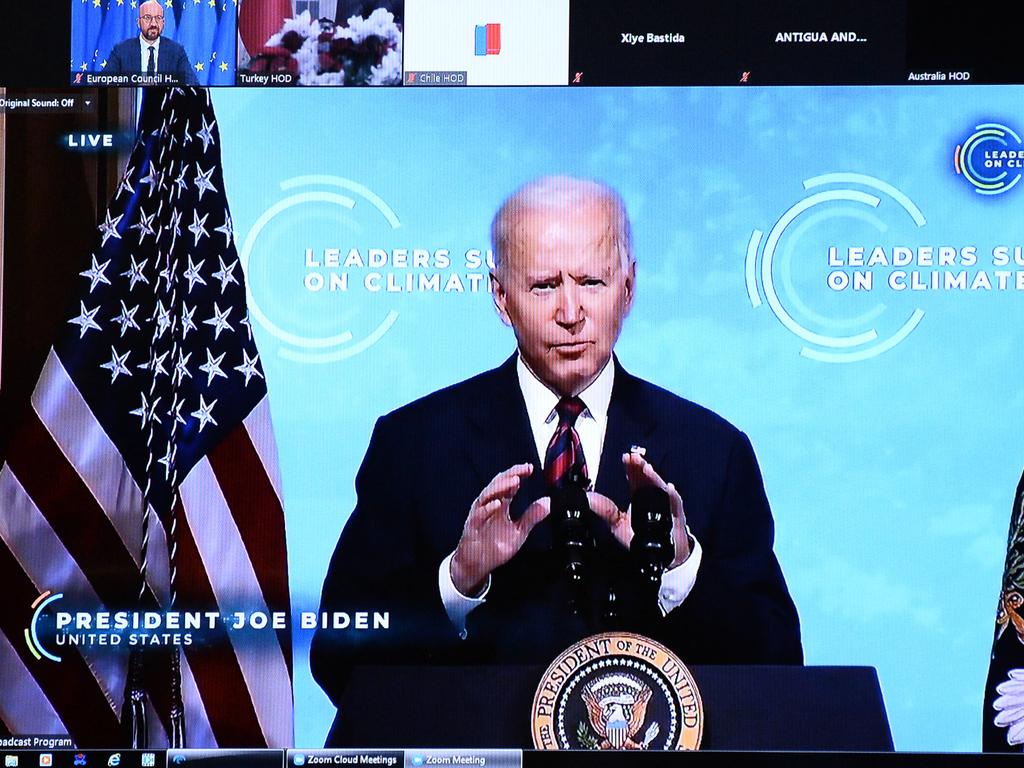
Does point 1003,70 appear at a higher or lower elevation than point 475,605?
higher

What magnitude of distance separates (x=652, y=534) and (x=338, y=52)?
63.1 inches

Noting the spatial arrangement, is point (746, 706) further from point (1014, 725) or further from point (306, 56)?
point (306, 56)

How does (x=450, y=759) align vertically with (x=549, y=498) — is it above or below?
below

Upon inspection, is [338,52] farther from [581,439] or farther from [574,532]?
[574,532]

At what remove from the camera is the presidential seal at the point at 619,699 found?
3.70 metres

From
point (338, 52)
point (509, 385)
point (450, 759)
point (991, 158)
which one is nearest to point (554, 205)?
point (509, 385)

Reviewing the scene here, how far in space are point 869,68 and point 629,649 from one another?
1738 millimetres

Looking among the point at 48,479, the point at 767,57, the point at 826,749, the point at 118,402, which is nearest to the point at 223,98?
the point at 118,402

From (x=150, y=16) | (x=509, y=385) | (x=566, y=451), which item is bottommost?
(x=566, y=451)

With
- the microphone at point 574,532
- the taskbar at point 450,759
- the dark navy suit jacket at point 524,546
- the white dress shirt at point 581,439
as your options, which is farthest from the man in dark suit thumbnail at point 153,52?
the taskbar at point 450,759

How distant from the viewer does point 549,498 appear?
148 inches

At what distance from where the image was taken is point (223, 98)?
3875mm

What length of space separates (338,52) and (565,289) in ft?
3.03

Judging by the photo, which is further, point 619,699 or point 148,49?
point 148,49
